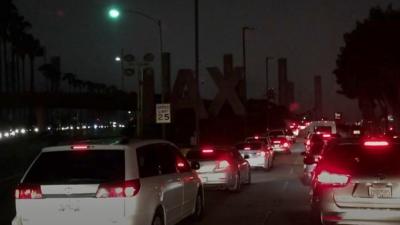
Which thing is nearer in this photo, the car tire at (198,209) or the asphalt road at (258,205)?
the car tire at (198,209)

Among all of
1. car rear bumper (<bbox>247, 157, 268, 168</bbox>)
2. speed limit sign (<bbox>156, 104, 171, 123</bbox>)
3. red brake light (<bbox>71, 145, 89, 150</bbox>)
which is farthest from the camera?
speed limit sign (<bbox>156, 104, 171, 123</bbox>)

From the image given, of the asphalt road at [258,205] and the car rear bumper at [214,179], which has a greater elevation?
the car rear bumper at [214,179]

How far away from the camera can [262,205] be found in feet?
57.3

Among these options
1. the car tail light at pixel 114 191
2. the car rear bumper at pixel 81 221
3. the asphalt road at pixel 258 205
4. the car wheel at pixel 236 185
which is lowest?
the asphalt road at pixel 258 205

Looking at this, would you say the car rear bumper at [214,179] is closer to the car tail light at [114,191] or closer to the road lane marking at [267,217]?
the road lane marking at [267,217]

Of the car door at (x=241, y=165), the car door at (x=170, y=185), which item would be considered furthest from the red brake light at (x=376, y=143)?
the car door at (x=241, y=165)

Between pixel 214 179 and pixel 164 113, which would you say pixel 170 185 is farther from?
pixel 164 113

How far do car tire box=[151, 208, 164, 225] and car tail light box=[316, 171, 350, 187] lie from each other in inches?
99.9

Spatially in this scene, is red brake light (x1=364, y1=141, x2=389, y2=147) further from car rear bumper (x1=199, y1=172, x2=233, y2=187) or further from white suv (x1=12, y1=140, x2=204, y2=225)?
car rear bumper (x1=199, y1=172, x2=233, y2=187)

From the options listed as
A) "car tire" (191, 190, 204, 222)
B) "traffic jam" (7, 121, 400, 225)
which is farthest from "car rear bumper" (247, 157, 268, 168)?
"traffic jam" (7, 121, 400, 225)

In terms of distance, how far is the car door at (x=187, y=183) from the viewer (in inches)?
512

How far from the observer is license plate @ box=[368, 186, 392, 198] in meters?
11.1

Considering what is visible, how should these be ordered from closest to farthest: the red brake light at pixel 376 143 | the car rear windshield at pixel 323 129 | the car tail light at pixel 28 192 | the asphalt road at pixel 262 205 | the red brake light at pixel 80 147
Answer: the car tail light at pixel 28 192
the red brake light at pixel 80 147
the red brake light at pixel 376 143
the asphalt road at pixel 262 205
the car rear windshield at pixel 323 129

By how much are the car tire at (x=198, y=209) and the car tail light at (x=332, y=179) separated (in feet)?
11.0
